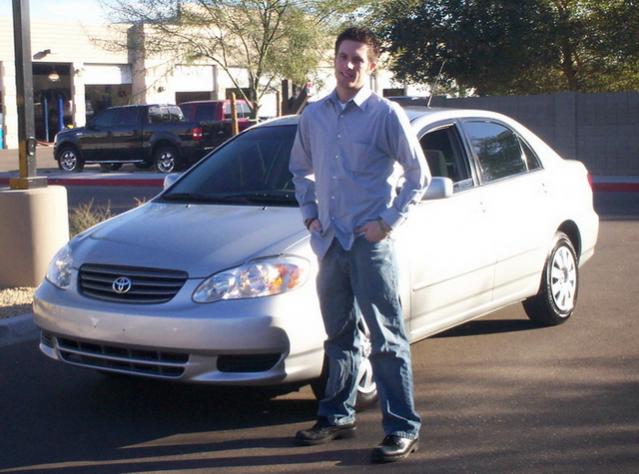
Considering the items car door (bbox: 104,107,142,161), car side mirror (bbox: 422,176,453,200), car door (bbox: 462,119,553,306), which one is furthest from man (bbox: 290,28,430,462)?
car door (bbox: 104,107,142,161)

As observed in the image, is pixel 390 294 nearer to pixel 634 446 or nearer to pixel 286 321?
pixel 286 321

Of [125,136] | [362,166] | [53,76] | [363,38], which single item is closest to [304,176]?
[362,166]

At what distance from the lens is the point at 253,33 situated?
18.8 metres

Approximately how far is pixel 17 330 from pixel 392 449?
3.77m

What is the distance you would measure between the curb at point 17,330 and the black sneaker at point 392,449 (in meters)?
3.65

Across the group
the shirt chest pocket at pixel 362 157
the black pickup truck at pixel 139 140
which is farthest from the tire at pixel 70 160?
the shirt chest pocket at pixel 362 157

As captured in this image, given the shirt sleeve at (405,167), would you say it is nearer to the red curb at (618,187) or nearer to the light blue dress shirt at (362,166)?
the light blue dress shirt at (362,166)

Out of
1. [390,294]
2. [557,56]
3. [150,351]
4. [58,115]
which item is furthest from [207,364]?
[58,115]

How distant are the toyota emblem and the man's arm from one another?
1.02m

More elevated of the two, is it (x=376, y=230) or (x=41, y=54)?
(x=41, y=54)

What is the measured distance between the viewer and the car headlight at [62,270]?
233 inches

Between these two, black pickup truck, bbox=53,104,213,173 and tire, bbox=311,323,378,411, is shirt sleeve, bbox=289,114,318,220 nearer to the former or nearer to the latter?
tire, bbox=311,323,378,411

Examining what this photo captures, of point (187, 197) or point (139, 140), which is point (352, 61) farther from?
point (139, 140)

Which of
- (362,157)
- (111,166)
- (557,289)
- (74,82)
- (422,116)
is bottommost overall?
(111,166)
